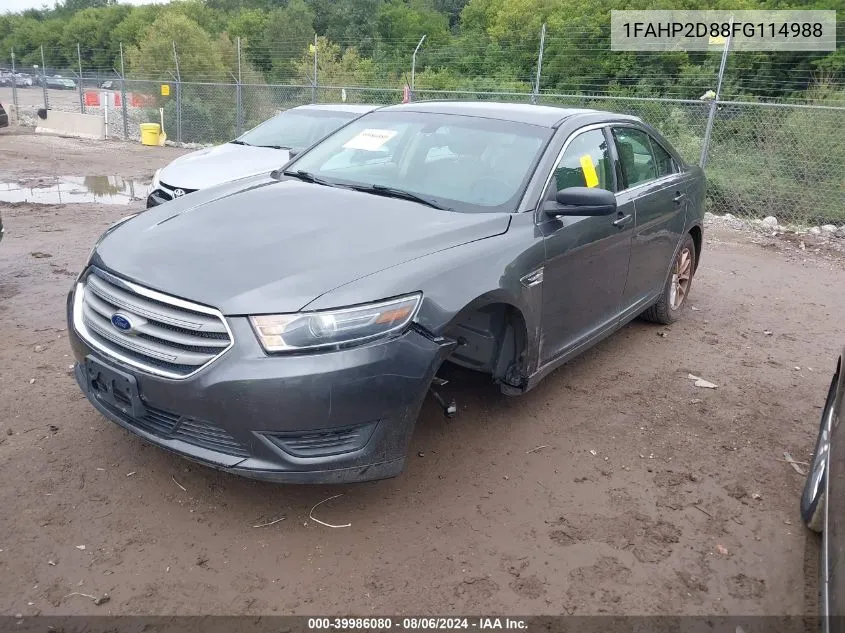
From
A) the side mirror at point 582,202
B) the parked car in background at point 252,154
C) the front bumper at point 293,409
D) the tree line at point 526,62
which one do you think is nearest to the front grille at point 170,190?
the parked car in background at point 252,154

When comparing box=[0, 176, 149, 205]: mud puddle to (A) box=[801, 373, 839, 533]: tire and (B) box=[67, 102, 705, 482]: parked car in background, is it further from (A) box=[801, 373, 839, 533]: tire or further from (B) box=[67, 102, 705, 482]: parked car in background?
(A) box=[801, 373, 839, 533]: tire

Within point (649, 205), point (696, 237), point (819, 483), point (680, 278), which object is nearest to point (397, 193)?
point (649, 205)

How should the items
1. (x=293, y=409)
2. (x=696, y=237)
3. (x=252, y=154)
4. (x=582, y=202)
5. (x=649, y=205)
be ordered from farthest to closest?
(x=252, y=154) < (x=696, y=237) < (x=649, y=205) < (x=582, y=202) < (x=293, y=409)

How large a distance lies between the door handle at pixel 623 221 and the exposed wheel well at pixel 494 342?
46.5 inches

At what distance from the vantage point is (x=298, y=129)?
8.86m

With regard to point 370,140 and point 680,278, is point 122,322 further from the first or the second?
point 680,278

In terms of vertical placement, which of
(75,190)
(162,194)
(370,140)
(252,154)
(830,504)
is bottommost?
(830,504)

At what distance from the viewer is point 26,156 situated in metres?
14.9

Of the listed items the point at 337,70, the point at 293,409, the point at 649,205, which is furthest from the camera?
the point at 337,70

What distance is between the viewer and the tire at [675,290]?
18.1 ft

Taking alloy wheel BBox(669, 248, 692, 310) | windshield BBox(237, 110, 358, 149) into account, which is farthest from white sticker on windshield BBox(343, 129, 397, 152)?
windshield BBox(237, 110, 358, 149)

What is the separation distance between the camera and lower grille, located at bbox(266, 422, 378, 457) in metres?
2.72

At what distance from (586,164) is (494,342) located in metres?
1.34

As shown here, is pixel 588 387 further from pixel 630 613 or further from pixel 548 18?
pixel 548 18
